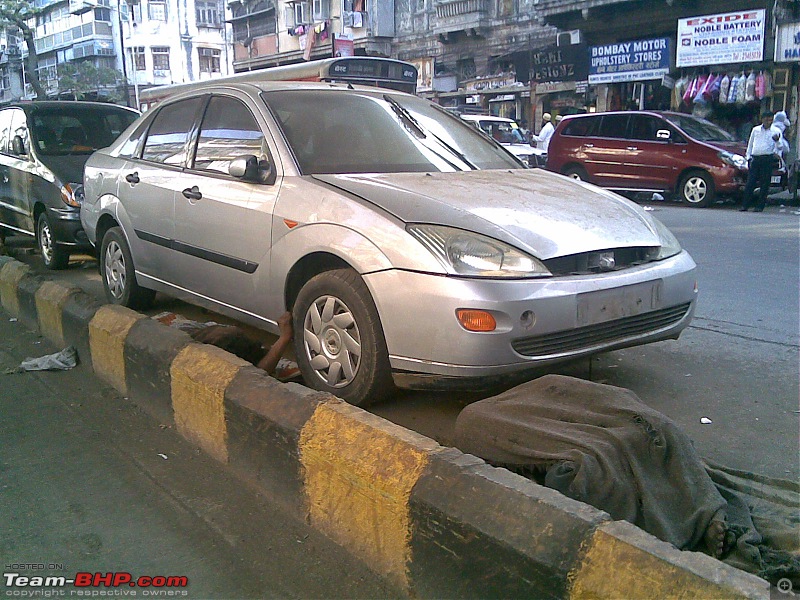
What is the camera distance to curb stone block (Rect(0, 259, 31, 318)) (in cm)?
604

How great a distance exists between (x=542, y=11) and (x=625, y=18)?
2947mm

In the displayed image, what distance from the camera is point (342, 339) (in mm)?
3730

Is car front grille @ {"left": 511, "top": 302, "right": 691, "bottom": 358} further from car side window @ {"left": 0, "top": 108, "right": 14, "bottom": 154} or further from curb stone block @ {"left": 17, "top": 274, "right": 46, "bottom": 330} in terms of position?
car side window @ {"left": 0, "top": 108, "right": 14, "bottom": 154}

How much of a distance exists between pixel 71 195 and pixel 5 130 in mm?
1956

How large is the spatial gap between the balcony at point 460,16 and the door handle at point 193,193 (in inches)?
991

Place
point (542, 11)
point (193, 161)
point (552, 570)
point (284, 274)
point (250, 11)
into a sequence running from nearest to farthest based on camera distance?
point (552, 570)
point (284, 274)
point (193, 161)
point (542, 11)
point (250, 11)

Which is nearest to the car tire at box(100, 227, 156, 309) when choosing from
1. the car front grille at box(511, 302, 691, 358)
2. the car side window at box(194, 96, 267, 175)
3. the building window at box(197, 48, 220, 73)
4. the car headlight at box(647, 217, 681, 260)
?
the car side window at box(194, 96, 267, 175)

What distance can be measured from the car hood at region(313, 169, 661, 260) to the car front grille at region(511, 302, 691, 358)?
1.15 ft

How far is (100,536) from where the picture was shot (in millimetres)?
2938

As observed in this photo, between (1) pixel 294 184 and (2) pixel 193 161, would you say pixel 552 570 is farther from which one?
(2) pixel 193 161

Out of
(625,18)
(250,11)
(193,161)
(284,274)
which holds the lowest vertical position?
(284,274)

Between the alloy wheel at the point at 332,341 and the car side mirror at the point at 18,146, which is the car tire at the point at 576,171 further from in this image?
the alloy wheel at the point at 332,341

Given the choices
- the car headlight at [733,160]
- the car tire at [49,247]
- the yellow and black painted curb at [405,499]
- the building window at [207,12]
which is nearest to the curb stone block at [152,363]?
the yellow and black painted curb at [405,499]

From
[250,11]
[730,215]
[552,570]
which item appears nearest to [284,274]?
[552,570]
